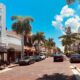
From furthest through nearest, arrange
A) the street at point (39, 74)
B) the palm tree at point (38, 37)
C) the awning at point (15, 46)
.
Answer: the palm tree at point (38, 37) → the awning at point (15, 46) → the street at point (39, 74)

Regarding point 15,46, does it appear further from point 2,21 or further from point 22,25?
point 2,21

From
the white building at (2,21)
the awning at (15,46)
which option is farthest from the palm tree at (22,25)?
the white building at (2,21)

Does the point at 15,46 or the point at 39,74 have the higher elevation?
the point at 15,46

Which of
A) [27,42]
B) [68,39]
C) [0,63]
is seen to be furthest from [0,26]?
[68,39]

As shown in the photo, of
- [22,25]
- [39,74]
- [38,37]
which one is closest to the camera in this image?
[39,74]

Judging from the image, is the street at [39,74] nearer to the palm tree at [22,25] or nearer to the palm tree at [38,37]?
the palm tree at [22,25]

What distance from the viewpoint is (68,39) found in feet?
391

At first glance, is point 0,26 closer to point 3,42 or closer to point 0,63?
point 3,42

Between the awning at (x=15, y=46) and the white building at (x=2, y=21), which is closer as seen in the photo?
the white building at (x=2, y=21)

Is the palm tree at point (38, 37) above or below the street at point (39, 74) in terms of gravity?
above

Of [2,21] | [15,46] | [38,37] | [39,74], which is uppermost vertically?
[38,37]

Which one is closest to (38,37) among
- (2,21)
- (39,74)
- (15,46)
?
(15,46)

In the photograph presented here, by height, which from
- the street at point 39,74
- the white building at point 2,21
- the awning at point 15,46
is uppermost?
the white building at point 2,21

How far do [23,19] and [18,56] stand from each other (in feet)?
31.9
